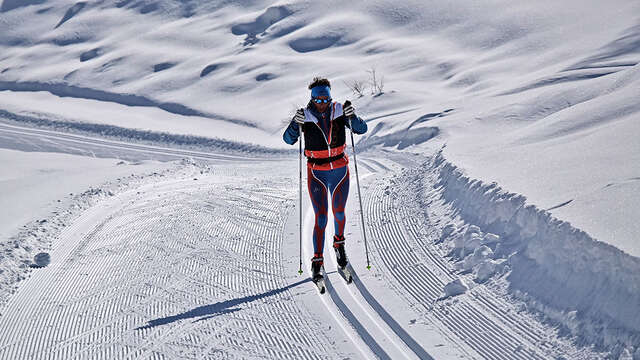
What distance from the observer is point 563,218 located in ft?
20.4

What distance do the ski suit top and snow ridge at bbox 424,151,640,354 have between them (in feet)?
6.36

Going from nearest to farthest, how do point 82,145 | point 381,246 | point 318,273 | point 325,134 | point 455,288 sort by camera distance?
point 455,288 < point 325,134 < point 318,273 < point 381,246 < point 82,145

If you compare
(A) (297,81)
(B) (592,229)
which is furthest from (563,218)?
(A) (297,81)

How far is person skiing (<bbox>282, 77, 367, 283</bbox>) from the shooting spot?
22.3ft

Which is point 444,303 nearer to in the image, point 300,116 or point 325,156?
point 325,156

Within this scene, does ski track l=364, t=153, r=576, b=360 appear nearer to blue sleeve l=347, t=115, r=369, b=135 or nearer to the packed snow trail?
the packed snow trail

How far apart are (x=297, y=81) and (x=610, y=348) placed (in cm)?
3140

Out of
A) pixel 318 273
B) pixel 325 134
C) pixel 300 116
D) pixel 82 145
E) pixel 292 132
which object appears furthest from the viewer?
pixel 82 145

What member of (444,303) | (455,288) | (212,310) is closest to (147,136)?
(212,310)

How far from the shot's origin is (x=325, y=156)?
6922mm

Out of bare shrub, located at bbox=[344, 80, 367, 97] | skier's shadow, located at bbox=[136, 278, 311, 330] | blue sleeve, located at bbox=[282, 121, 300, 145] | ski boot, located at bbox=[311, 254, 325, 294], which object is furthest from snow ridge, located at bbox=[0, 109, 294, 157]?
skier's shadow, located at bbox=[136, 278, 311, 330]

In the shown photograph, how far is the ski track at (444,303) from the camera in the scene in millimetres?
5266

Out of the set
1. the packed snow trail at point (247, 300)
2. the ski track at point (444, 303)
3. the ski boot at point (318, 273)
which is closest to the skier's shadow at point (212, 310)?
the packed snow trail at point (247, 300)

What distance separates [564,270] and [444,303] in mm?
1232
